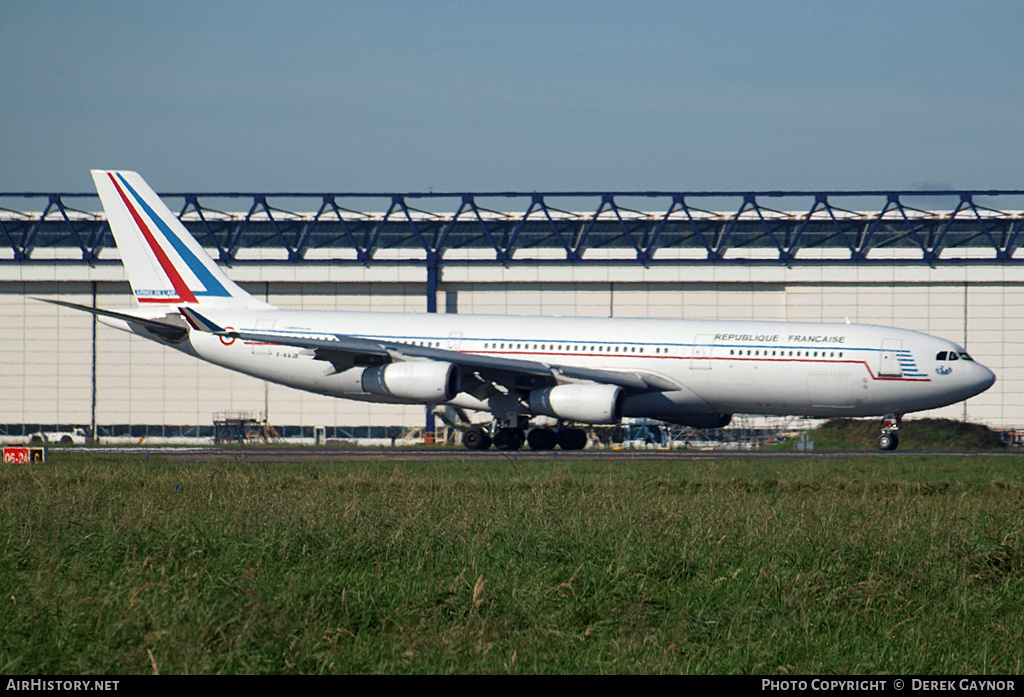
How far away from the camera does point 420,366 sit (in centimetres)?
3753

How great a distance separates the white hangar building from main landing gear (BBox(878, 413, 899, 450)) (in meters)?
16.6

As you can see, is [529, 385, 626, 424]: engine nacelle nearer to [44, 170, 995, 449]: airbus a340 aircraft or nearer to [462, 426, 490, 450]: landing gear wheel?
[44, 170, 995, 449]: airbus a340 aircraft

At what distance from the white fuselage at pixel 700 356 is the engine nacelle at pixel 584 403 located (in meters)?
2.28

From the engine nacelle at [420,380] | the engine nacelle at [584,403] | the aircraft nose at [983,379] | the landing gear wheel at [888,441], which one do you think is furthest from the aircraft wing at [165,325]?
the aircraft nose at [983,379]

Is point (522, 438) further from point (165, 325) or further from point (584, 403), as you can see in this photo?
point (165, 325)

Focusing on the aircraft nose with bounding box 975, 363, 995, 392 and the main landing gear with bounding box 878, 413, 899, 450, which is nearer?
the aircraft nose with bounding box 975, 363, 995, 392

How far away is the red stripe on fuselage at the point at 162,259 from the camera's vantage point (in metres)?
44.0

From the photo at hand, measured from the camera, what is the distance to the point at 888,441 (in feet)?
123

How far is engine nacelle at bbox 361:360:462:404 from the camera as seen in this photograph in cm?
3703

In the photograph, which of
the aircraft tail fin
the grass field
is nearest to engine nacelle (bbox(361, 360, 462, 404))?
the aircraft tail fin

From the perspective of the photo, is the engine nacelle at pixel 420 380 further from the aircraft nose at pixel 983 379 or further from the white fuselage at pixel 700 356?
the aircraft nose at pixel 983 379

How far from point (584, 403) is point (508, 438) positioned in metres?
4.28
